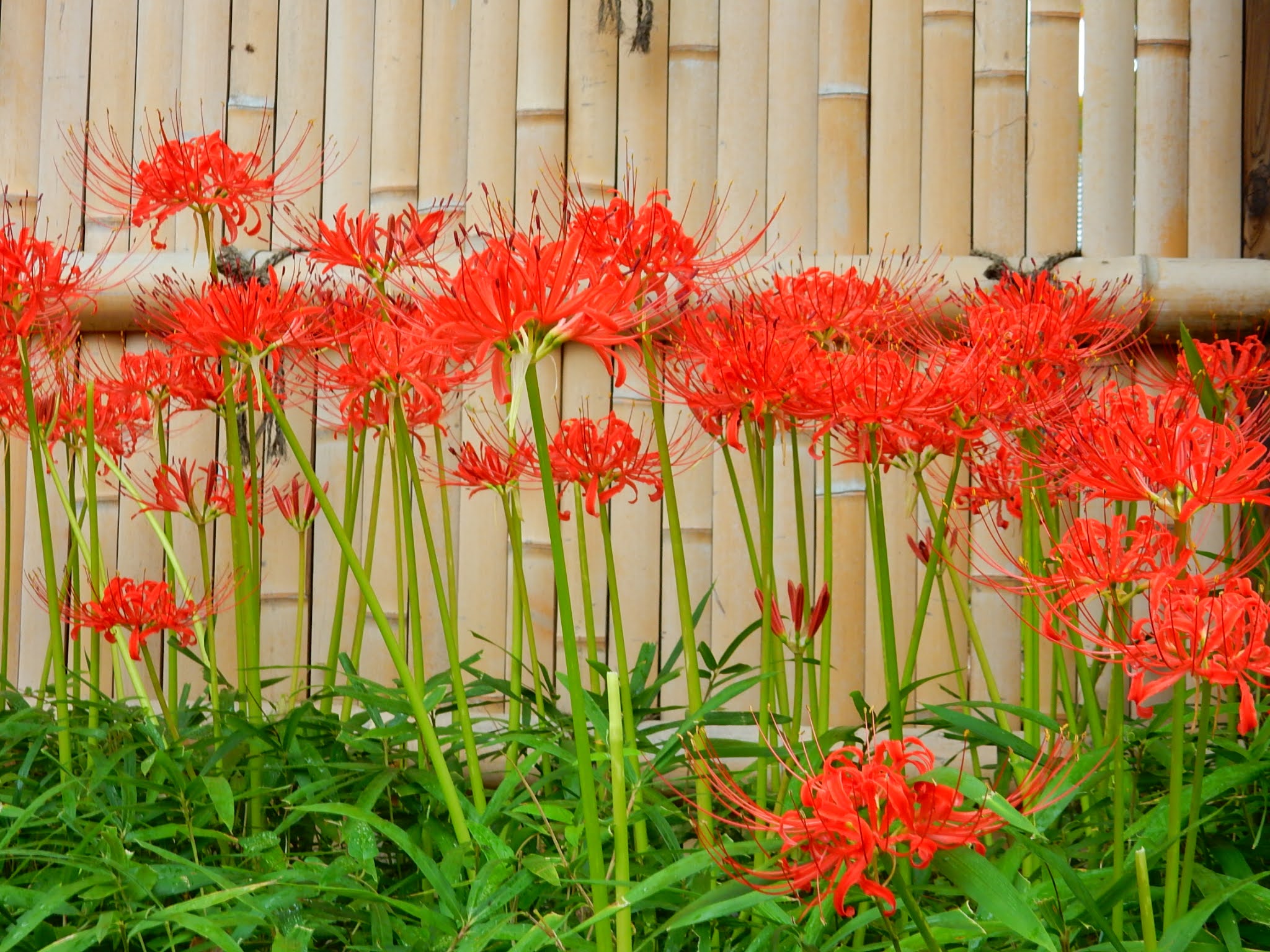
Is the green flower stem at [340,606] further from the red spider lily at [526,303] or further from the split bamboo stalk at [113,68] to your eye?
the split bamboo stalk at [113,68]

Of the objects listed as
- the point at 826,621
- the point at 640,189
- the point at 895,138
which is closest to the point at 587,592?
the point at 826,621

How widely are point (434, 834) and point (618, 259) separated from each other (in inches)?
18.2

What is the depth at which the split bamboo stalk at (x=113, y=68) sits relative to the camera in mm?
1745

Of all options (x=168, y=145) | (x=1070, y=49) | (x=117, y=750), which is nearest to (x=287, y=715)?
(x=117, y=750)

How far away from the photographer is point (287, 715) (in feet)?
3.54

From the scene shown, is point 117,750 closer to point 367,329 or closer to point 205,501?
point 205,501

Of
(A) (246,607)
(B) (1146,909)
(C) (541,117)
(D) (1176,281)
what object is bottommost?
(B) (1146,909)

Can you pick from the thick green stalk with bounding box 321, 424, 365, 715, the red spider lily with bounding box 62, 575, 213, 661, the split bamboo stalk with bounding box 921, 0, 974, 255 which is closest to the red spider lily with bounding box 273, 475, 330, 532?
the thick green stalk with bounding box 321, 424, 365, 715

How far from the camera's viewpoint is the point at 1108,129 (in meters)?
1.62

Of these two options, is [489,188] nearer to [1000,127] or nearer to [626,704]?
[1000,127]

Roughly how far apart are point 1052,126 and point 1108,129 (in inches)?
2.9

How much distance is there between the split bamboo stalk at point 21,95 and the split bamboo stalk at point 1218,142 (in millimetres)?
1633

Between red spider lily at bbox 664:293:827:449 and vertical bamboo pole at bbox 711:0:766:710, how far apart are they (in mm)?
648

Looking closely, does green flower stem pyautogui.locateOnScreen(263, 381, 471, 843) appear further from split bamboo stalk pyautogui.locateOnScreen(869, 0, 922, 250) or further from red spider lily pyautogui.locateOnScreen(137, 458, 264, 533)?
split bamboo stalk pyautogui.locateOnScreen(869, 0, 922, 250)
